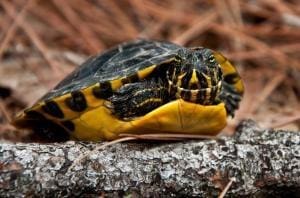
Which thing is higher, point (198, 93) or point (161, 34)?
point (161, 34)

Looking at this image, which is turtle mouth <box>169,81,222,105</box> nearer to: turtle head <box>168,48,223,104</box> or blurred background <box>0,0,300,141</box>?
turtle head <box>168,48,223,104</box>

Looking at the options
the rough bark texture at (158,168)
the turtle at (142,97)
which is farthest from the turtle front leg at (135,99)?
the rough bark texture at (158,168)

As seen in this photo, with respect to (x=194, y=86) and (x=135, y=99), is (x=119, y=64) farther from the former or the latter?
(x=194, y=86)

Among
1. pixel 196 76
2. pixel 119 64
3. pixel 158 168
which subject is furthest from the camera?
pixel 119 64

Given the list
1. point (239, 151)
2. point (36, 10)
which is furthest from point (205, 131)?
point (36, 10)

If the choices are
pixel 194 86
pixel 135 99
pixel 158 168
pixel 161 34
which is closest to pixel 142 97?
pixel 135 99

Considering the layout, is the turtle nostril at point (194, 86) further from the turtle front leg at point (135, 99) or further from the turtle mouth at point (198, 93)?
the turtle front leg at point (135, 99)
